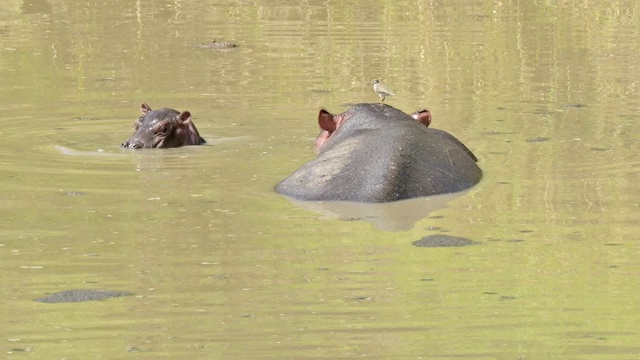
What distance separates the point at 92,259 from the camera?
7.07 m

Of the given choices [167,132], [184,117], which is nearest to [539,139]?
[184,117]

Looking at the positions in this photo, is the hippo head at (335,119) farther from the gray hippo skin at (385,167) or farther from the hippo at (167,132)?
the hippo at (167,132)

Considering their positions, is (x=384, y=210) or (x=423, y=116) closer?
(x=384, y=210)

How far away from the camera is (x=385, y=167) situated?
8305 millimetres

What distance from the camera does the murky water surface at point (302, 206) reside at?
5758mm

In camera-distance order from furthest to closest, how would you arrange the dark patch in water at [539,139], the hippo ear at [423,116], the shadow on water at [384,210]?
the dark patch in water at [539,139], the hippo ear at [423,116], the shadow on water at [384,210]

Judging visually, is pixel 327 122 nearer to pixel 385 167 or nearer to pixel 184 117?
pixel 184 117

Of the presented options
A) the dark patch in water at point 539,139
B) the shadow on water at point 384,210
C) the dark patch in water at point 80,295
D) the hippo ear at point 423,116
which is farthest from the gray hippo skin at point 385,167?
the dark patch in water at point 80,295

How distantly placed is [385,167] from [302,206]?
48 centimetres

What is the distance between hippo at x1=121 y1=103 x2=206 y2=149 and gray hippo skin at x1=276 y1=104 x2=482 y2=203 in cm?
146

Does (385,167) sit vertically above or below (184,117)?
above

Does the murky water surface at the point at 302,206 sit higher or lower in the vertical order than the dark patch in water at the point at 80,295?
lower

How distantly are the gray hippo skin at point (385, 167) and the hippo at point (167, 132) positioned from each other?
4.79 feet

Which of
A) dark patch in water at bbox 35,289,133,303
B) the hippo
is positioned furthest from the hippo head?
dark patch in water at bbox 35,289,133,303
